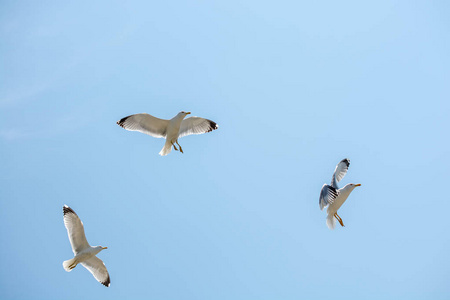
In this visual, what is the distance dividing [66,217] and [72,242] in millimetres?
728

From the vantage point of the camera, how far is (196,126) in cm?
1438

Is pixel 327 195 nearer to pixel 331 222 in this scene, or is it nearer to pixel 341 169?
pixel 331 222

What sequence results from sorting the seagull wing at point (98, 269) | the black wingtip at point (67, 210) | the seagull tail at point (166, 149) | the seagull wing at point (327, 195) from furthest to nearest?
1. the seagull wing at point (98, 269)
2. the seagull tail at point (166, 149)
3. the black wingtip at point (67, 210)
4. the seagull wing at point (327, 195)

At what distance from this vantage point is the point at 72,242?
535 inches

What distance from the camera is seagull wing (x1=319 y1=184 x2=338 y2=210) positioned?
1182cm

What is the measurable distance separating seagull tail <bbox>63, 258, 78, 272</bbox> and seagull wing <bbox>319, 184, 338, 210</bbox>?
22.7 ft

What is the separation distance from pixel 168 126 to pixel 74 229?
3.87 metres


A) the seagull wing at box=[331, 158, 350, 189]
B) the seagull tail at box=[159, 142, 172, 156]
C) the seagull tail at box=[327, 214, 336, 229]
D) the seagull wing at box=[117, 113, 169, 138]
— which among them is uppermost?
the seagull wing at box=[331, 158, 350, 189]

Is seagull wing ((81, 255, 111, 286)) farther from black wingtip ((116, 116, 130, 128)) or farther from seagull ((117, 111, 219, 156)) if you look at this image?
black wingtip ((116, 116, 130, 128))

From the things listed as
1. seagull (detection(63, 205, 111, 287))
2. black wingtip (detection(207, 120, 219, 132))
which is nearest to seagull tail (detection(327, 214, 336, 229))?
black wingtip (detection(207, 120, 219, 132))

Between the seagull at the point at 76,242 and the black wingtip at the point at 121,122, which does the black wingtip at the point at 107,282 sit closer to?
the seagull at the point at 76,242

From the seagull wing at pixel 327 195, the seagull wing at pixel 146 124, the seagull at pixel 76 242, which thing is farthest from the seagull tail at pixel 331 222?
the seagull at pixel 76 242

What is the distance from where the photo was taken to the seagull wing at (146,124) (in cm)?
1386

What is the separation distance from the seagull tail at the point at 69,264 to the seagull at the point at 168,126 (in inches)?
150
